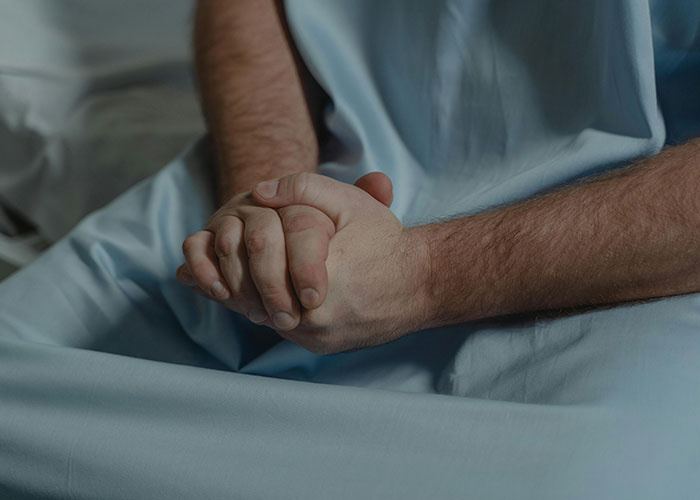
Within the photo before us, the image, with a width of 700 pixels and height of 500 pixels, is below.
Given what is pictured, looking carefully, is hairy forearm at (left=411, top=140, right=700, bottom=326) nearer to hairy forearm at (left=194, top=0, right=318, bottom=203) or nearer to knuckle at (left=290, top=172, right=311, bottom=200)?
knuckle at (left=290, top=172, right=311, bottom=200)

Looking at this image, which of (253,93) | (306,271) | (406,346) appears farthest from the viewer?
(253,93)

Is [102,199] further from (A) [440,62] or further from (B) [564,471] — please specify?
(B) [564,471]

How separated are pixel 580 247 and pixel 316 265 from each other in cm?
22

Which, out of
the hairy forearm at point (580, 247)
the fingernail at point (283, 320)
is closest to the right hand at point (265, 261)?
the fingernail at point (283, 320)

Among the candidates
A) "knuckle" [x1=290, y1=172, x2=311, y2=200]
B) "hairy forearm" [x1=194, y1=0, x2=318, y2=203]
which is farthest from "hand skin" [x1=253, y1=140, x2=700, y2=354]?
"hairy forearm" [x1=194, y1=0, x2=318, y2=203]

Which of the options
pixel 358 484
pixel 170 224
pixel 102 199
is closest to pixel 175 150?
pixel 102 199

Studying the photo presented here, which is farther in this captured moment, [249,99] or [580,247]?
[249,99]

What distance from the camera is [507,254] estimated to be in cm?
66

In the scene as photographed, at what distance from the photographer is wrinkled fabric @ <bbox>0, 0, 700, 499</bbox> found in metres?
0.54

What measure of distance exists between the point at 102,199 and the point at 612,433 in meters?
0.80

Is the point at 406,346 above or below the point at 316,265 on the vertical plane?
below

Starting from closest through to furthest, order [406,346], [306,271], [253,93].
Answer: [306,271]
[406,346]
[253,93]

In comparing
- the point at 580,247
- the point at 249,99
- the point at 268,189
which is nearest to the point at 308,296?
the point at 268,189

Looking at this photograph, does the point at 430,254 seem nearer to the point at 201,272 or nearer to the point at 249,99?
the point at 201,272
